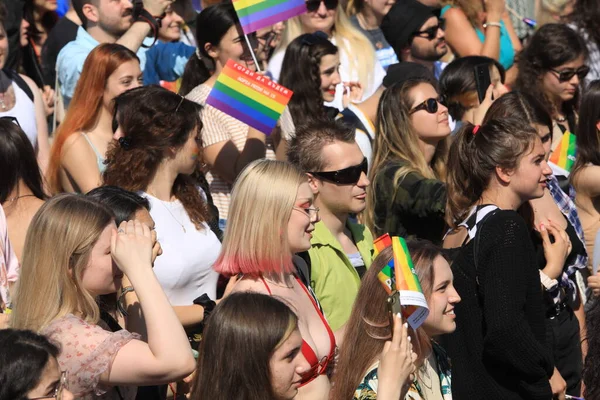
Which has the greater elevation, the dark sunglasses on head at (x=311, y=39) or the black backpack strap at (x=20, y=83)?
the black backpack strap at (x=20, y=83)

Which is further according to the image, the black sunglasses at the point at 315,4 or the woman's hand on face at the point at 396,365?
the black sunglasses at the point at 315,4

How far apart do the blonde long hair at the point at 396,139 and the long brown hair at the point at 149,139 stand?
1156 millimetres

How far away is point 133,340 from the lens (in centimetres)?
362

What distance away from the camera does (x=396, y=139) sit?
599cm

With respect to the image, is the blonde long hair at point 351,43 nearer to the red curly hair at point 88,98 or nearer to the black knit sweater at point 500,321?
the red curly hair at point 88,98

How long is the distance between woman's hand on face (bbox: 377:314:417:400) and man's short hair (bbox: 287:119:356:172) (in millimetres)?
1676

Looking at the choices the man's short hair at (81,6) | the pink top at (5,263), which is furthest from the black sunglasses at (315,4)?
the pink top at (5,263)

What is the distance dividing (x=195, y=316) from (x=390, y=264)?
1174 millimetres

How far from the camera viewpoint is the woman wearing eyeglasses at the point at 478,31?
8508mm

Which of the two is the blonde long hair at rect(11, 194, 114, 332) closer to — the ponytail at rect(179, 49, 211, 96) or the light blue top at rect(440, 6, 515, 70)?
the ponytail at rect(179, 49, 211, 96)

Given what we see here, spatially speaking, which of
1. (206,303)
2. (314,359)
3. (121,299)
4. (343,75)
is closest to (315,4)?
(343,75)

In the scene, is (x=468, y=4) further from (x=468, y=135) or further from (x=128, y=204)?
(x=128, y=204)

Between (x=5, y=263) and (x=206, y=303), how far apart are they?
0.89 metres

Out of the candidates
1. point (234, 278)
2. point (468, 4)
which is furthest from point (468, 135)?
point (468, 4)
